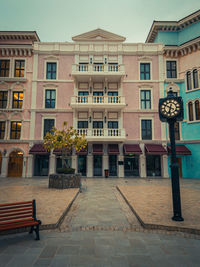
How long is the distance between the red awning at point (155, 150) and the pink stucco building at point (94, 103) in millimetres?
107

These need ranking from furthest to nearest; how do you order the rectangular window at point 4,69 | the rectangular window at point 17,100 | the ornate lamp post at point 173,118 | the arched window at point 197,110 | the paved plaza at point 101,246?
the rectangular window at point 4,69 < the rectangular window at point 17,100 < the arched window at point 197,110 < the ornate lamp post at point 173,118 < the paved plaza at point 101,246

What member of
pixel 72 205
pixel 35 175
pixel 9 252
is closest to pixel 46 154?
pixel 35 175

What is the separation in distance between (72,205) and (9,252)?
4004 mm

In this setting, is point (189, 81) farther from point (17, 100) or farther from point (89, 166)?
point (17, 100)

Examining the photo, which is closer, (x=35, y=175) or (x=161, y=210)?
(x=161, y=210)

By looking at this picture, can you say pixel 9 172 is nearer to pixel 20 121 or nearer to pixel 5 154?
pixel 5 154

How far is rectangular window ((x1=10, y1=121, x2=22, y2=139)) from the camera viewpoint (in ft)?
61.5

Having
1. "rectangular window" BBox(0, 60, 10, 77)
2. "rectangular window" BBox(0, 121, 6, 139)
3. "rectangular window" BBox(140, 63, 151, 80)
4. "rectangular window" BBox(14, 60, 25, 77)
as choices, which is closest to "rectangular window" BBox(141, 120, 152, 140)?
"rectangular window" BBox(140, 63, 151, 80)

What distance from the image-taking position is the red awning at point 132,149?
1737cm

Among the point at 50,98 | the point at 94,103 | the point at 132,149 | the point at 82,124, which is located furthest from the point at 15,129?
the point at 132,149

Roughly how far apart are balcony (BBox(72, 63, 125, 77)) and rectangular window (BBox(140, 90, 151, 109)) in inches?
141

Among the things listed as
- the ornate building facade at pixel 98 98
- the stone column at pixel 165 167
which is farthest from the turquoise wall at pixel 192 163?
the stone column at pixel 165 167

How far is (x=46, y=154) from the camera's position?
18781 mm

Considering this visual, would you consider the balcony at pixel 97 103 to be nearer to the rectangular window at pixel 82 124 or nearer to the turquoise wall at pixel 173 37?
the rectangular window at pixel 82 124
